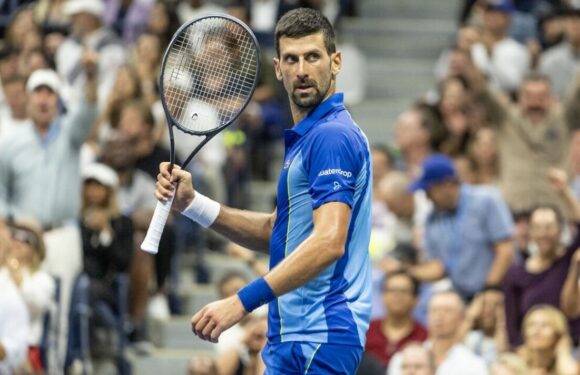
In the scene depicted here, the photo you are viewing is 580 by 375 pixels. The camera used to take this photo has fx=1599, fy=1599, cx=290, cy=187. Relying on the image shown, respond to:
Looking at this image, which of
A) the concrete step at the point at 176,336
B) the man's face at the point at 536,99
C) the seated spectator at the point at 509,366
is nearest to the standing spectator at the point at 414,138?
the man's face at the point at 536,99

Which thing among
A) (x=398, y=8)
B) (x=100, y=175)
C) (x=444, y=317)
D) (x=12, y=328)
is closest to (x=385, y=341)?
(x=444, y=317)

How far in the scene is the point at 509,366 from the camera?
952 cm

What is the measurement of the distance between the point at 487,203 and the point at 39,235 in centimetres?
308

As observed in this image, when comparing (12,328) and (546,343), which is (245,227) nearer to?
(546,343)

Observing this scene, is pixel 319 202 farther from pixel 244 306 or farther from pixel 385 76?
pixel 385 76

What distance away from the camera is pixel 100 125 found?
13.4m

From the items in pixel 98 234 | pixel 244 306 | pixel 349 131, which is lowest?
Result: pixel 98 234

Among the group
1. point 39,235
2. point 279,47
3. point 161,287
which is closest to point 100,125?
point 161,287

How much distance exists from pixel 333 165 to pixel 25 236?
5.17 metres

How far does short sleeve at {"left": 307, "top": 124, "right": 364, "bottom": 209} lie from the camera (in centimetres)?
582

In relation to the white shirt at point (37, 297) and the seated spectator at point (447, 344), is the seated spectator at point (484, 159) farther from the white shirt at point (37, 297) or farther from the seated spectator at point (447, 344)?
the white shirt at point (37, 297)

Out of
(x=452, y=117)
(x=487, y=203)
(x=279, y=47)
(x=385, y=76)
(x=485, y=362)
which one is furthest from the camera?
(x=385, y=76)

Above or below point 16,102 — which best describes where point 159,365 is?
below

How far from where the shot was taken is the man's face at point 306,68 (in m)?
5.98
